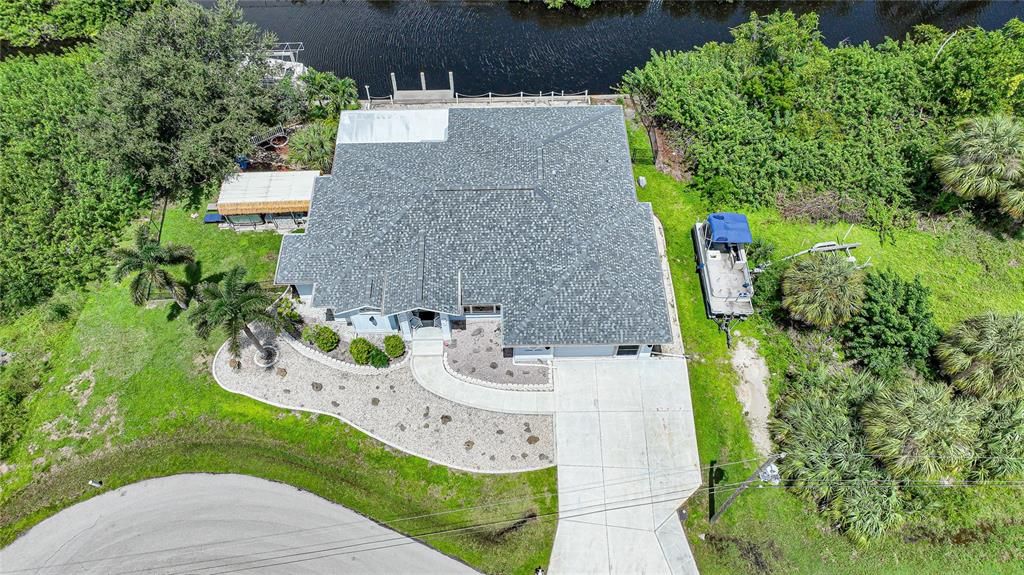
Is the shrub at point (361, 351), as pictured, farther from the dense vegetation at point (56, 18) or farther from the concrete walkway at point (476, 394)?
the dense vegetation at point (56, 18)

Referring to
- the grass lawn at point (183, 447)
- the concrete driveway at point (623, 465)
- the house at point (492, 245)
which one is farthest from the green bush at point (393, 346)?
the concrete driveway at point (623, 465)

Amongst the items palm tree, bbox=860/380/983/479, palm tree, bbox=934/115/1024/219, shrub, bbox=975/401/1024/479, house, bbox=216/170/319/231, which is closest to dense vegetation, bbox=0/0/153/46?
house, bbox=216/170/319/231

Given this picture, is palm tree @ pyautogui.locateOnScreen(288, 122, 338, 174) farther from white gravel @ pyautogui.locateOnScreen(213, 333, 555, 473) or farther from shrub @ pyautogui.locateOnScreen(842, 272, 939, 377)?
shrub @ pyautogui.locateOnScreen(842, 272, 939, 377)

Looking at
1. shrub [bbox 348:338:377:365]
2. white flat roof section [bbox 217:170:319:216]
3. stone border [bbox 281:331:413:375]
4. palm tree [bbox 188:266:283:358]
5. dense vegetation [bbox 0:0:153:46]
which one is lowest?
stone border [bbox 281:331:413:375]

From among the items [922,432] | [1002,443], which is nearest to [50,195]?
[922,432]

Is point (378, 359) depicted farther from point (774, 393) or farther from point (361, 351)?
point (774, 393)

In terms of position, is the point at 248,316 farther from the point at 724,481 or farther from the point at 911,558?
the point at 911,558
